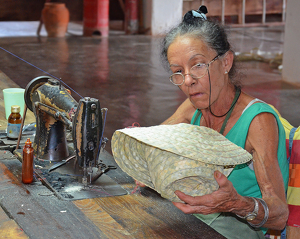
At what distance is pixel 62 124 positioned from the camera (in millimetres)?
2072

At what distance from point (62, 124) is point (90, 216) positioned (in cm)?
64

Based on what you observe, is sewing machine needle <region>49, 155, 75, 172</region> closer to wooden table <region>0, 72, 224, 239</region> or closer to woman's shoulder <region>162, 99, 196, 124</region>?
wooden table <region>0, 72, 224, 239</region>

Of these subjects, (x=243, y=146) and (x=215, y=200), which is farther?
(x=243, y=146)

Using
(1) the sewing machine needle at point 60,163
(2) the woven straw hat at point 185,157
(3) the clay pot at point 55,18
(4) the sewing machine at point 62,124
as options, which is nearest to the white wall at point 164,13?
(3) the clay pot at point 55,18

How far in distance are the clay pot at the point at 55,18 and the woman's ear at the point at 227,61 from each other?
9.63 m

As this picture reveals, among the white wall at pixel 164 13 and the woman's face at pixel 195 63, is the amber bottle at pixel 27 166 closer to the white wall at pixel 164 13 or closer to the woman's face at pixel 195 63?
the woman's face at pixel 195 63

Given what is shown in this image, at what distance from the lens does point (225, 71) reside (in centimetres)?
181

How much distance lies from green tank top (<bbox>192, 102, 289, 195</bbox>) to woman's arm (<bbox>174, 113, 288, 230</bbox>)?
→ 0.07 feet

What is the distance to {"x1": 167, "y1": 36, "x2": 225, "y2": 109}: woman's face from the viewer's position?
5.58 ft

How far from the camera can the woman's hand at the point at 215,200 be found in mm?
1413

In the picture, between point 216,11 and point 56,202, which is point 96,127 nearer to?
point 56,202

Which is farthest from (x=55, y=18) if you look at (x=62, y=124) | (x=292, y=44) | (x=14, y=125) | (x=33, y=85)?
(x=62, y=124)

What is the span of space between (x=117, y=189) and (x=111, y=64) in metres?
6.76

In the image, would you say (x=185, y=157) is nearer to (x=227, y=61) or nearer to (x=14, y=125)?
(x=227, y=61)
